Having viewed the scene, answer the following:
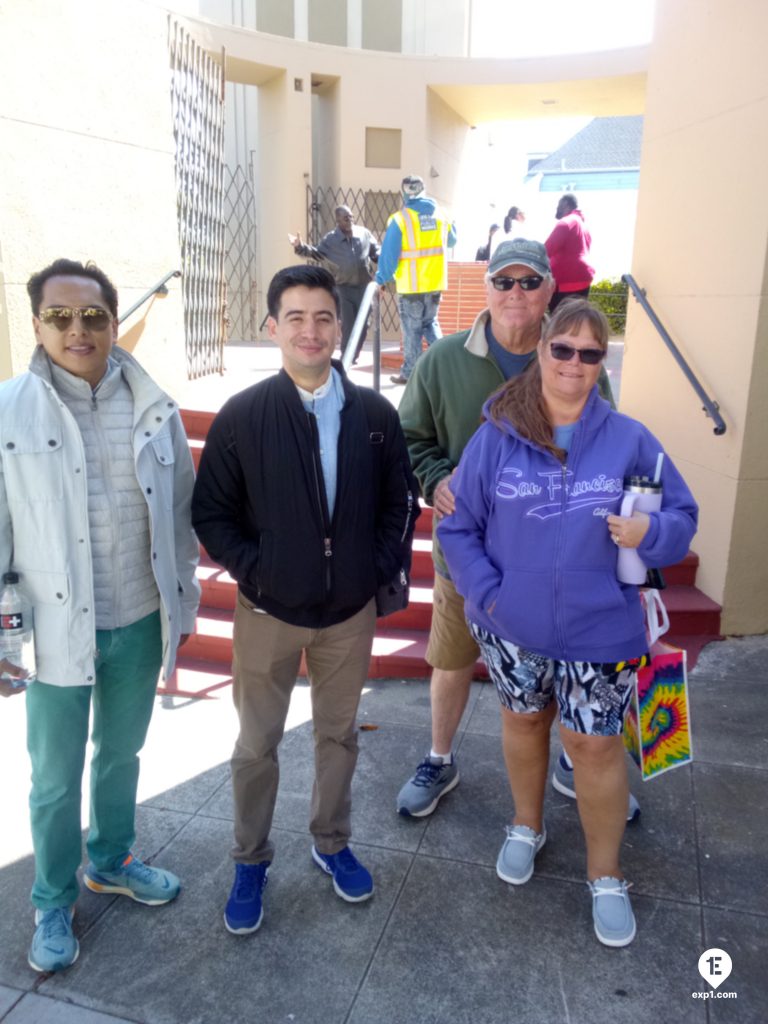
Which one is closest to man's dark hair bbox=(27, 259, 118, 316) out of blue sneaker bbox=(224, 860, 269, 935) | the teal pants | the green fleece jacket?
the teal pants

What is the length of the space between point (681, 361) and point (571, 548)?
9.14 feet

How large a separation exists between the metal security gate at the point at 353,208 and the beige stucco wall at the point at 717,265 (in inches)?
364

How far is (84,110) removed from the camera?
4.82 m

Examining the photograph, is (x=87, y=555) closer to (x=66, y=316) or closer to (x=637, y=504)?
(x=66, y=316)

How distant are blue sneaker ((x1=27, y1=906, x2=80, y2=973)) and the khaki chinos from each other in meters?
0.51

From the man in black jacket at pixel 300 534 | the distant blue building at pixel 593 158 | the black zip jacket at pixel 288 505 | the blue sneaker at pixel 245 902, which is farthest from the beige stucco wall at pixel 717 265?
the distant blue building at pixel 593 158

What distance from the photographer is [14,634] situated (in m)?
2.07

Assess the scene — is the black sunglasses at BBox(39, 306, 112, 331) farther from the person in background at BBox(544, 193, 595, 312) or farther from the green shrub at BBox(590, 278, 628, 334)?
the green shrub at BBox(590, 278, 628, 334)

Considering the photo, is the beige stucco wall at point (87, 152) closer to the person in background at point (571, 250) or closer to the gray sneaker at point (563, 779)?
the person in background at point (571, 250)

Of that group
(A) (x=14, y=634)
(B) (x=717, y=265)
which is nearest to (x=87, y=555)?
(A) (x=14, y=634)

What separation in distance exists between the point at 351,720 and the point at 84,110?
426 centimetres

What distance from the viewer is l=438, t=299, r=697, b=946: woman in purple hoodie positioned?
7.07ft

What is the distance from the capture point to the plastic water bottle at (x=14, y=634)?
2059 millimetres

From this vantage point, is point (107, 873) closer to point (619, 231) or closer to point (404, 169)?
point (404, 169)
